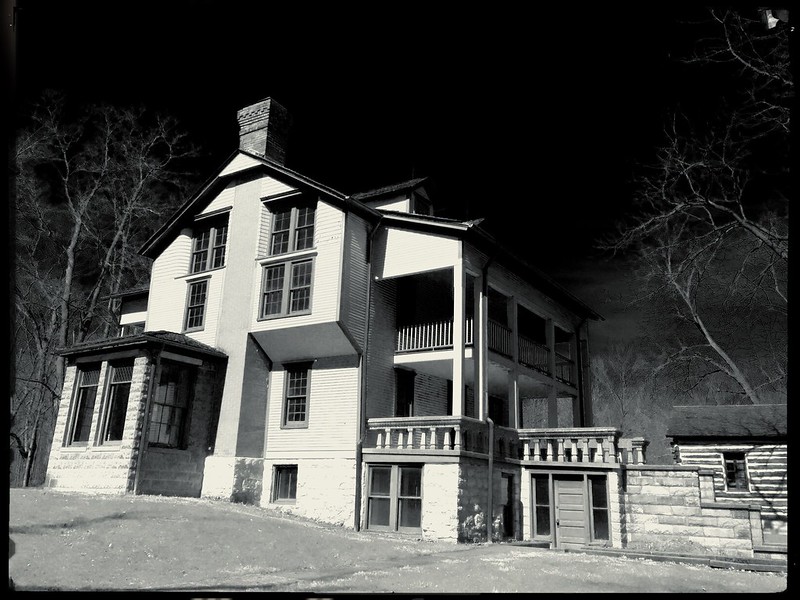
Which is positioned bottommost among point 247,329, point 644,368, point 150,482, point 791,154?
point 150,482

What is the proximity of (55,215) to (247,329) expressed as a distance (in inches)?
535

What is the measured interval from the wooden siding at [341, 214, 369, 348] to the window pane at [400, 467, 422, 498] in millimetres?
3647

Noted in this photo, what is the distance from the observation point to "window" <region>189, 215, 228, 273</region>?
65.2ft

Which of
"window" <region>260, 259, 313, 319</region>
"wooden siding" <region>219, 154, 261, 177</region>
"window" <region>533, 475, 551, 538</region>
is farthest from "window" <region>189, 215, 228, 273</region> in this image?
"window" <region>533, 475, 551, 538</region>

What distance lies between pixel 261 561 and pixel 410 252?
32.1ft

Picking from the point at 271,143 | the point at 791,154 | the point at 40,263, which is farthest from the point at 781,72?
the point at 40,263

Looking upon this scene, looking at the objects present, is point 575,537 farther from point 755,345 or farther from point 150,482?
point 755,345

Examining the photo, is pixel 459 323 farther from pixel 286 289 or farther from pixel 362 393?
pixel 286 289

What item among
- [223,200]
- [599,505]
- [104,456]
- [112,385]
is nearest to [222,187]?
[223,200]

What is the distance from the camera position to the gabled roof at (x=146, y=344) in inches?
643

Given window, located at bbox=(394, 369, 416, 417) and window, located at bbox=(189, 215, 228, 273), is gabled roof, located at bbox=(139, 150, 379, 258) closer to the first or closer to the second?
window, located at bbox=(189, 215, 228, 273)

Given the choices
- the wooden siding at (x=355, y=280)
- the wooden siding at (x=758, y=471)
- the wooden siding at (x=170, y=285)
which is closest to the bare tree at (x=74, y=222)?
the wooden siding at (x=170, y=285)

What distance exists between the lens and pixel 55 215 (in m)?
26.4

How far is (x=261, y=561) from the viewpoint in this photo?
33.9ft
